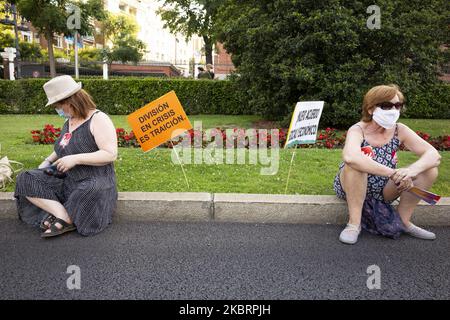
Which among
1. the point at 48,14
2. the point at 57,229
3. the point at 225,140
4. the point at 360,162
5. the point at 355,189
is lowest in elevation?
the point at 57,229

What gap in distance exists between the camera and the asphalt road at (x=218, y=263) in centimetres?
285

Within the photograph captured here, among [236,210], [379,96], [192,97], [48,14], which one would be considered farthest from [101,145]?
[48,14]

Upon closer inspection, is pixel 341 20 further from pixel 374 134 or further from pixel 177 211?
pixel 177 211

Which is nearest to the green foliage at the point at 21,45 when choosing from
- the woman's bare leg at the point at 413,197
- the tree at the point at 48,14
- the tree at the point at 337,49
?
the tree at the point at 48,14

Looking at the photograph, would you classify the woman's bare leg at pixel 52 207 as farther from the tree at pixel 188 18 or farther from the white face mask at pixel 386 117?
the tree at pixel 188 18

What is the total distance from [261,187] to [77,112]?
7.20ft

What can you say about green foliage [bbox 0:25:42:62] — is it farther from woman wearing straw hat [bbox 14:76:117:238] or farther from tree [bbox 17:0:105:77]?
woman wearing straw hat [bbox 14:76:117:238]

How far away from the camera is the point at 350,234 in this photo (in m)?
3.71

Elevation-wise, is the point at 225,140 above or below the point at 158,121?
below

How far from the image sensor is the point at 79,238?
3.74m

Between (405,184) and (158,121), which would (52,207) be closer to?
(158,121)

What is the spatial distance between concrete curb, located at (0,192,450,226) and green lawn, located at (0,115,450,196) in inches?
21.9

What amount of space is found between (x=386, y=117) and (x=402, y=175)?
53cm
